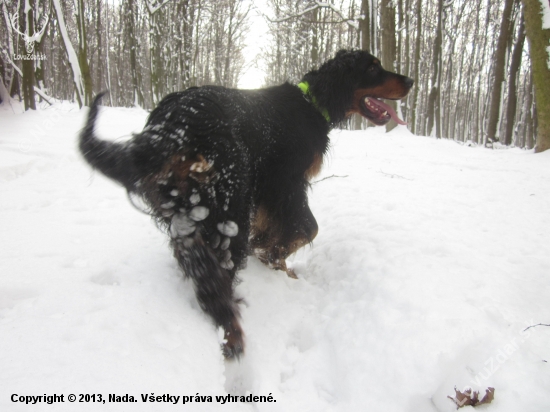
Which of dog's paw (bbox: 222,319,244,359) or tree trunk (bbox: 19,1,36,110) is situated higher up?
tree trunk (bbox: 19,1,36,110)

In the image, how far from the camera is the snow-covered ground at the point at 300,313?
1.28m

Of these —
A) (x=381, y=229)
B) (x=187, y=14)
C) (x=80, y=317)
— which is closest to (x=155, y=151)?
(x=80, y=317)

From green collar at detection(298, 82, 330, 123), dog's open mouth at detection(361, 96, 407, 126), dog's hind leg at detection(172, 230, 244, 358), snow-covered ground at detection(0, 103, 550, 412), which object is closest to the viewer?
snow-covered ground at detection(0, 103, 550, 412)

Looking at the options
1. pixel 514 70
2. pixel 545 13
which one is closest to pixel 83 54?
pixel 545 13

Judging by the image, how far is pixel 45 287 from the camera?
1.62 metres

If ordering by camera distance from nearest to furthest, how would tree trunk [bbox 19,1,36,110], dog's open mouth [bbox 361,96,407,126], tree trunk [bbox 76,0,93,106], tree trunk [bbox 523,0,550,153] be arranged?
1. dog's open mouth [bbox 361,96,407,126]
2. tree trunk [bbox 523,0,550,153]
3. tree trunk [bbox 19,1,36,110]
4. tree trunk [bbox 76,0,93,106]

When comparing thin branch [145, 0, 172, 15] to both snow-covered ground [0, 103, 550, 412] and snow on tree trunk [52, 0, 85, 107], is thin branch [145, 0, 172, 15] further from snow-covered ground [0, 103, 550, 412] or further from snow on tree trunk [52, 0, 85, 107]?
snow-covered ground [0, 103, 550, 412]

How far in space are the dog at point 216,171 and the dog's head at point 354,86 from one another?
29cm

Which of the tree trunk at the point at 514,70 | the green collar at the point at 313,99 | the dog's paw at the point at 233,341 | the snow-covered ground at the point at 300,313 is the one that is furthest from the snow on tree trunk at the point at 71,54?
the tree trunk at the point at 514,70

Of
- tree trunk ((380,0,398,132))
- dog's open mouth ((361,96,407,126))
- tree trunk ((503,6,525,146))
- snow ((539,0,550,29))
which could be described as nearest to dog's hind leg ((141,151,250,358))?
dog's open mouth ((361,96,407,126))

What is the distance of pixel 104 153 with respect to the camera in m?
1.52

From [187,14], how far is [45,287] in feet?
63.8

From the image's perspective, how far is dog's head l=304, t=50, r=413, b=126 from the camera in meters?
2.48

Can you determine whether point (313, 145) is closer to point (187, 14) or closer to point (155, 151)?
point (155, 151)
